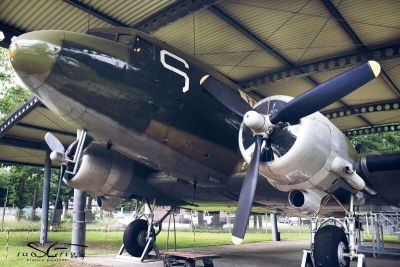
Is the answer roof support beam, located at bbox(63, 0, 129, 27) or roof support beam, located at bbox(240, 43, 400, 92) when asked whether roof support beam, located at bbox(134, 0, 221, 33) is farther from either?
roof support beam, located at bbox(240, 43, 400, 92)

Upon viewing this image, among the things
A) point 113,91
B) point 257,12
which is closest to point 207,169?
point 113,91

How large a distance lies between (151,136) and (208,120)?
1.76 meters

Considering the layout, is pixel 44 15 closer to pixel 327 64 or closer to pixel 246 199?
pixel 246 199

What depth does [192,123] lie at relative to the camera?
9.52 m

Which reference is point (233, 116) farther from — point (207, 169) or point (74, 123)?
point (74, 123)

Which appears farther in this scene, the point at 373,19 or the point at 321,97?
the point at 373,19

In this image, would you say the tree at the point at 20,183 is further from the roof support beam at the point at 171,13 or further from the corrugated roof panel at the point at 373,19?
the corrugated roof panel at the point at 373,19

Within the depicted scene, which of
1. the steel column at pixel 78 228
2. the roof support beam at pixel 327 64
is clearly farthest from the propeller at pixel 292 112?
the steel column at pixel 78 228

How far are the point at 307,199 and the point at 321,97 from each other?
2.32 m

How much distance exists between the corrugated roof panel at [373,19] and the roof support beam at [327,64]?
36cm

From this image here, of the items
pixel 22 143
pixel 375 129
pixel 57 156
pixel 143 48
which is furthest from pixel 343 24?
pixel 22 143

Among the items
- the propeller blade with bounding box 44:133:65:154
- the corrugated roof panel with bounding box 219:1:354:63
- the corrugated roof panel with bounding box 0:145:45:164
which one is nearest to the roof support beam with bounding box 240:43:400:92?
the corrugated roof panel with bounding box 219:1:354:63

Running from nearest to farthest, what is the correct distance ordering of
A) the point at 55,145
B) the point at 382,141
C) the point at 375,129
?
the point at 55,145 < the point at 375,129 < the point at 382,141

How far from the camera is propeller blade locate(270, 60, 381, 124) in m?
7.72
